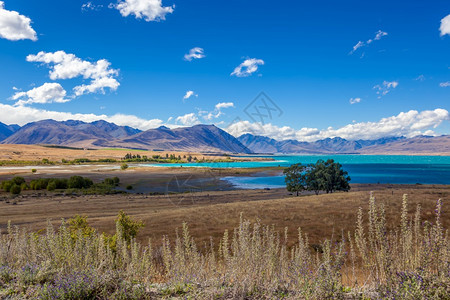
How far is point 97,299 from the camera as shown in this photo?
5.41 metres

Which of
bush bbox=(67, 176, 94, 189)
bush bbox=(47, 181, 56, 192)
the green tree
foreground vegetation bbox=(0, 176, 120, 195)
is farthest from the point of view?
bush bbox=(67, 176, 94, 189)

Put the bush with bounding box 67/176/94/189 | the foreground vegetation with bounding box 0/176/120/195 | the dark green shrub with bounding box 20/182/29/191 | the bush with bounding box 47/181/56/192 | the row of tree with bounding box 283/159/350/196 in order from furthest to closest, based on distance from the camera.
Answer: the bush with bounding box 67/176/94/189, the bush with bounding box 47/181/56/192, the dark green shrub with bounding box 20/182/29/191, the foreground vegetation with bounding box 0/176/120/195, the row of tree with bounding box 283/159/350/196

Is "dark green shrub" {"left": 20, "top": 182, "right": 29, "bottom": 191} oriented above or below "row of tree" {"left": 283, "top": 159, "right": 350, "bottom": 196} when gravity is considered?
below

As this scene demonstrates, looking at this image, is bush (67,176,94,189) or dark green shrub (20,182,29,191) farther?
bush (67,176,94,189)

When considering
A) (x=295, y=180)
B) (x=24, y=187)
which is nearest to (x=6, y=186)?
(x=24, y=187)

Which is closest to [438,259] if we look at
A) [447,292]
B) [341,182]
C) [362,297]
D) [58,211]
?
[447,292]

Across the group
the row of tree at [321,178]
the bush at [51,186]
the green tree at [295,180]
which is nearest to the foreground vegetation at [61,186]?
the bush at [51,186]

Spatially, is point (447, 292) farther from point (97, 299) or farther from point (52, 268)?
point (52, 268)

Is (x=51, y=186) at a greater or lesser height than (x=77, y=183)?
lesser

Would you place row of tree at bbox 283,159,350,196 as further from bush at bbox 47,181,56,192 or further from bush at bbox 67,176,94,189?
bush at bbox 47,181,56,192

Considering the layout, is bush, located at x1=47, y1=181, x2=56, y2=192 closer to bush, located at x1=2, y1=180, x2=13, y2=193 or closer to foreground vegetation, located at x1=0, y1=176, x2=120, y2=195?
foreground vegetation, located at x1=0, y1=176, x2=120, y2=195

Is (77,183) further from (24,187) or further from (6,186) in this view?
(6,186)

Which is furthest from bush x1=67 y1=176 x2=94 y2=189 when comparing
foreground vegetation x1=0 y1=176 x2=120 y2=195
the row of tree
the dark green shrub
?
the row of tree

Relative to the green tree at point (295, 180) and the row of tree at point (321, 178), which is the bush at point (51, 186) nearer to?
the green tree at point (295, 180)
